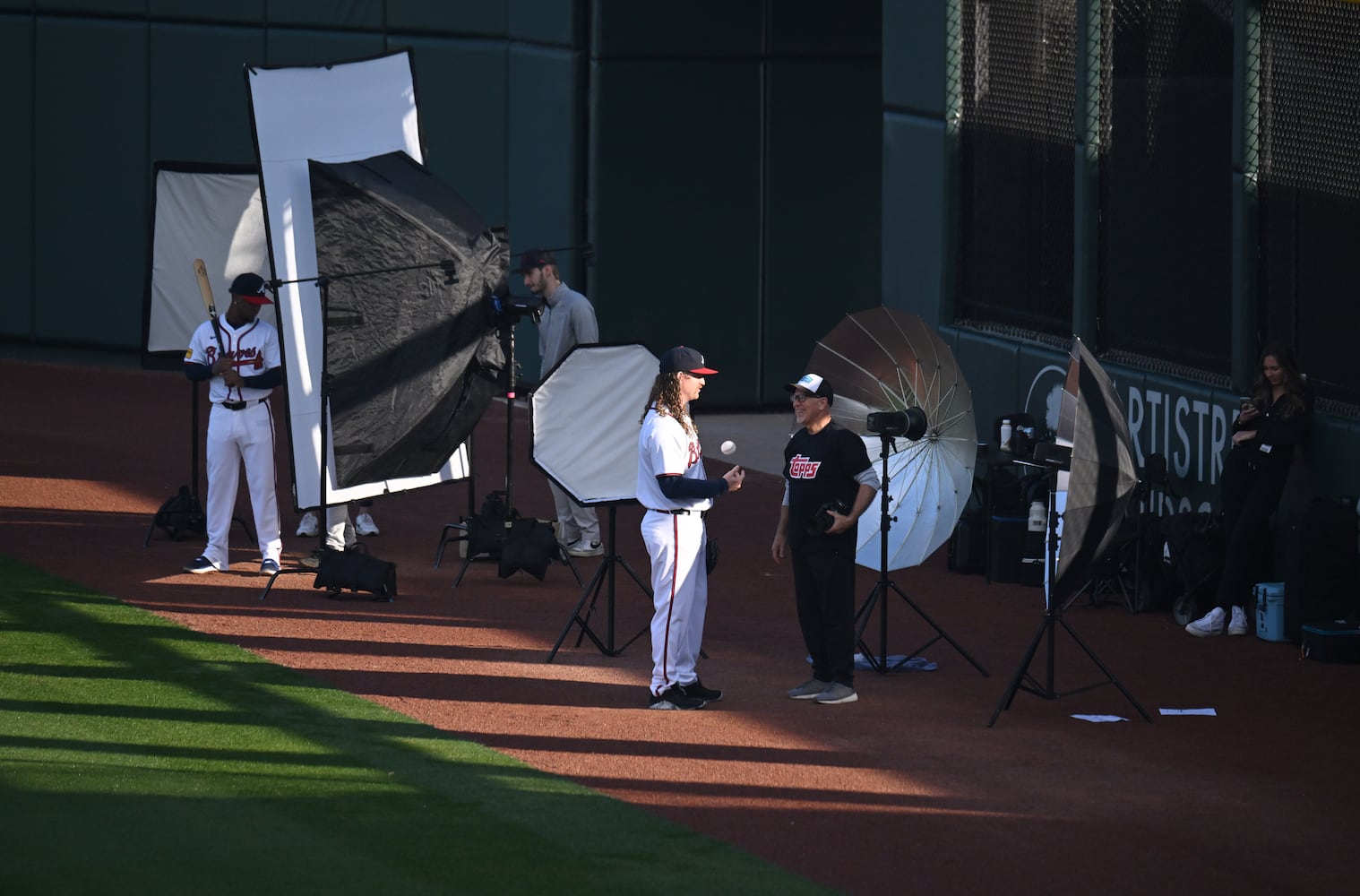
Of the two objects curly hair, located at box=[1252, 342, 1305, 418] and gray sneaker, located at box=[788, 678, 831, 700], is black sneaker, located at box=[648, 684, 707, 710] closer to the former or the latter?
gray sneaker, located at box=[788, 678, 831, 700]

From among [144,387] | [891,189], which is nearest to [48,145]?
[144,387]

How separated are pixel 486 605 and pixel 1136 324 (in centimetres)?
607

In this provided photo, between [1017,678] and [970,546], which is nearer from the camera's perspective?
[1017,678]

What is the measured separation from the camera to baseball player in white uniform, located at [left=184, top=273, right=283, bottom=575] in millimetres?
13766

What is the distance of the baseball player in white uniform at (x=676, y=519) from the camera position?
10.4 m

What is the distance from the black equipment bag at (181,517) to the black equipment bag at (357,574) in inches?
94.8

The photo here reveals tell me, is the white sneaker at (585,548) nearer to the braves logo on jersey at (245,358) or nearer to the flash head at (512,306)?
the flash head at (512,306)

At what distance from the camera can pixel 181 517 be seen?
15.4 metres

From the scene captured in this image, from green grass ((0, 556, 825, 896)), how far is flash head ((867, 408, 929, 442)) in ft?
10.3

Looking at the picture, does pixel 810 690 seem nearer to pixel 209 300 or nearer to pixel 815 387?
pixel 815 387

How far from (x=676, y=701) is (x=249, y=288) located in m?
5.13

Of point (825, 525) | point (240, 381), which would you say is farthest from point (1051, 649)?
point (240, 381)

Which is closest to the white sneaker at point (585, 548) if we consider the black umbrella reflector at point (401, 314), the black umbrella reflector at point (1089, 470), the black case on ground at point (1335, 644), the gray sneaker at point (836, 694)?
the black umbrella reflector at point (401, 314)

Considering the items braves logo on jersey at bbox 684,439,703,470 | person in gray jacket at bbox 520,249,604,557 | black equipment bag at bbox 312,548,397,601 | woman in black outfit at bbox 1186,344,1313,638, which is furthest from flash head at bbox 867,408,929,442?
black equipment bag at bbox 312,548,397,601
